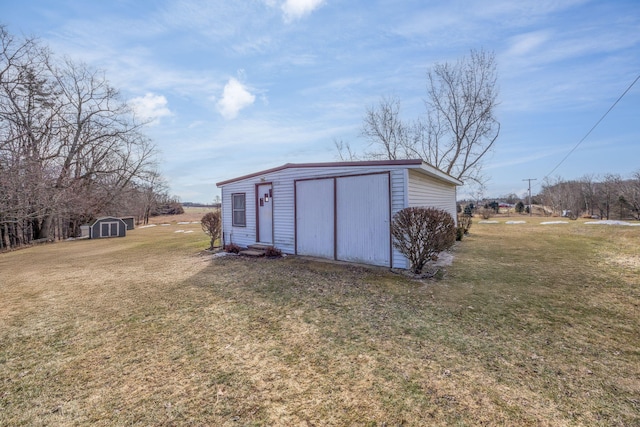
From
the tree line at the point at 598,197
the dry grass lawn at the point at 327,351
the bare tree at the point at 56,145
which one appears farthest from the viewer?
the tree line at the point at 598,197

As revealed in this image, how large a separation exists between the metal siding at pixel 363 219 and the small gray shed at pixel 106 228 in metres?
17.2

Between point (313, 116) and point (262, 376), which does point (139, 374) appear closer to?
point (262, 376)

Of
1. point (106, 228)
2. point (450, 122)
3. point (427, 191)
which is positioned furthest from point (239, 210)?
point (450, 122)

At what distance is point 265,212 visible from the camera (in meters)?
8.76

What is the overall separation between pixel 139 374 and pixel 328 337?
6.05ft

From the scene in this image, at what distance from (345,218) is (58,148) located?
19.1 meters

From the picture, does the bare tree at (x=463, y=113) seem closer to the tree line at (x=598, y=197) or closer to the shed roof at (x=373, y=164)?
the shed roof at (x=373, y=164)

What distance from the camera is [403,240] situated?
570 cm

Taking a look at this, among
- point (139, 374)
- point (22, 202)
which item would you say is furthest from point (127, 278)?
point (22, 202)

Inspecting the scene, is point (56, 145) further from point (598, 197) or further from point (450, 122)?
point (598, 197)

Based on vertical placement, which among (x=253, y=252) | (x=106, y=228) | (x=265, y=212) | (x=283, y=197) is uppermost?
(x=283, y=197)

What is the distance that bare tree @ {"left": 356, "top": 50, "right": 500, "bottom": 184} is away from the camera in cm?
1692

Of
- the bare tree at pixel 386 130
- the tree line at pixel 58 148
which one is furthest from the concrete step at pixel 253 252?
the bare tree at pixel 386 130

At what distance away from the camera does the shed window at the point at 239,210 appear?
31.0 ft
